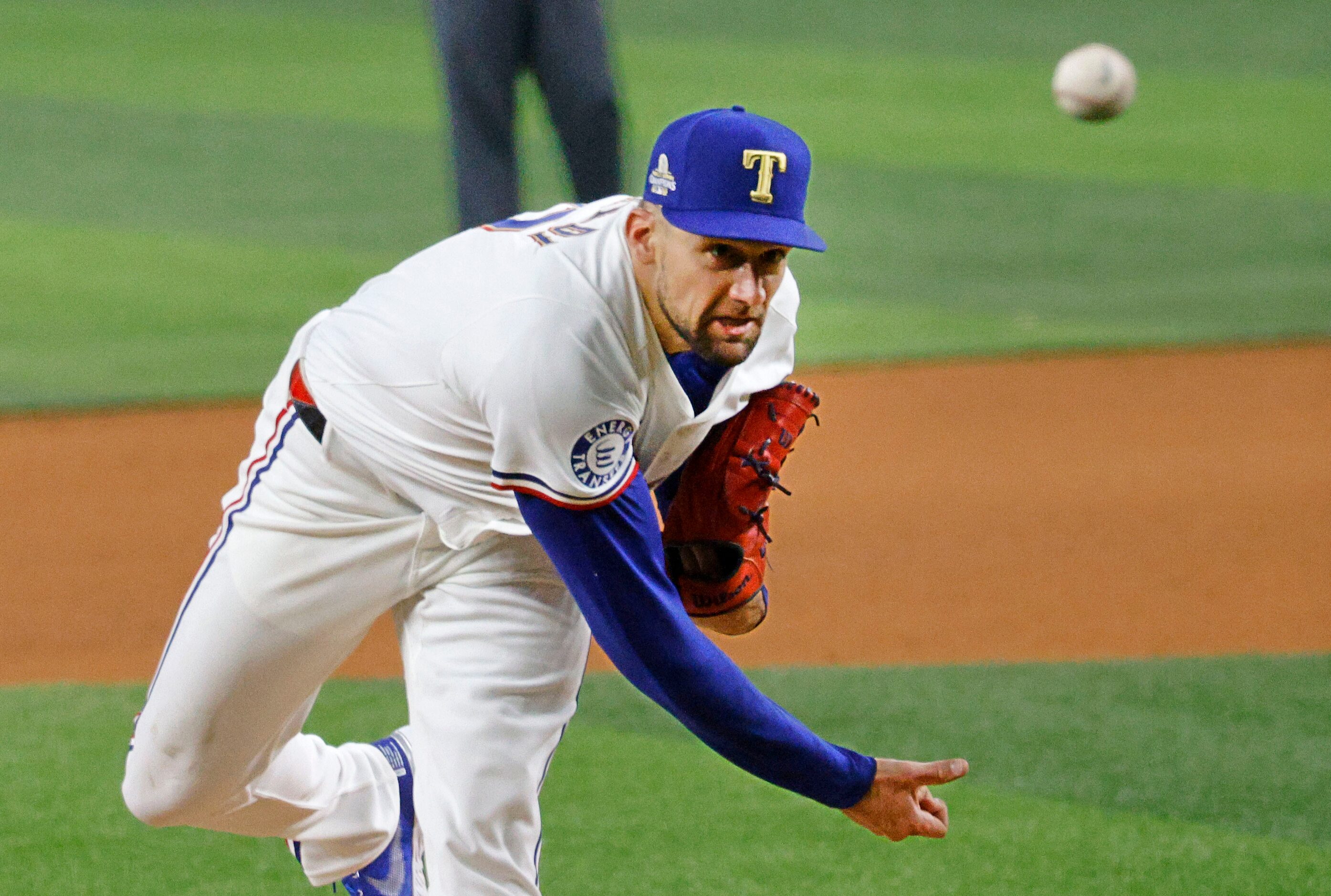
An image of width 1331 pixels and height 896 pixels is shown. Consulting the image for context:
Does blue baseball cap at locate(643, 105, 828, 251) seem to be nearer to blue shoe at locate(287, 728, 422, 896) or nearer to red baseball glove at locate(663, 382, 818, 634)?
red baseball glove at locate(663, 382, 818, 634)

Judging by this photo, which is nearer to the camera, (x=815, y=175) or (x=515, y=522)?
(x=515, y=522)

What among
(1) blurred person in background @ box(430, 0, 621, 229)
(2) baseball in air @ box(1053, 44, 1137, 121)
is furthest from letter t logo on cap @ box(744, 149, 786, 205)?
(2) baseball in air @ box(1053, 44, 1137, 121)

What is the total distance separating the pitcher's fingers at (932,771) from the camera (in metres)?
2.73

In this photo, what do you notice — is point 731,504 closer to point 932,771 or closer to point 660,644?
point 660,644

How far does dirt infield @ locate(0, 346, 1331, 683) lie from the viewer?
5.26 meters

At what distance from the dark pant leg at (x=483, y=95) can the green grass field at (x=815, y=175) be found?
2312 mm

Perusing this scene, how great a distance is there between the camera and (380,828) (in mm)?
3529

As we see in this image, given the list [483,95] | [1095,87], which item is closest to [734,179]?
[483,95]

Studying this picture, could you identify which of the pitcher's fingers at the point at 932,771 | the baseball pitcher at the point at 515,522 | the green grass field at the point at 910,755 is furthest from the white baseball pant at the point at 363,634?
the green grass field at the point at 910,755

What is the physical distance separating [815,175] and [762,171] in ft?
26.6

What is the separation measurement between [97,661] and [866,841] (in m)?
2.49

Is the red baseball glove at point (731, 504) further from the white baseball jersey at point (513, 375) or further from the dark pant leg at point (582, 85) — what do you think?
the dark pant leg at point (582, 85)

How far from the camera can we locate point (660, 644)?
9.01ft

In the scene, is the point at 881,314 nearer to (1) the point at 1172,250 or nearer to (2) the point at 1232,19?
(1) the point at 1172,250
